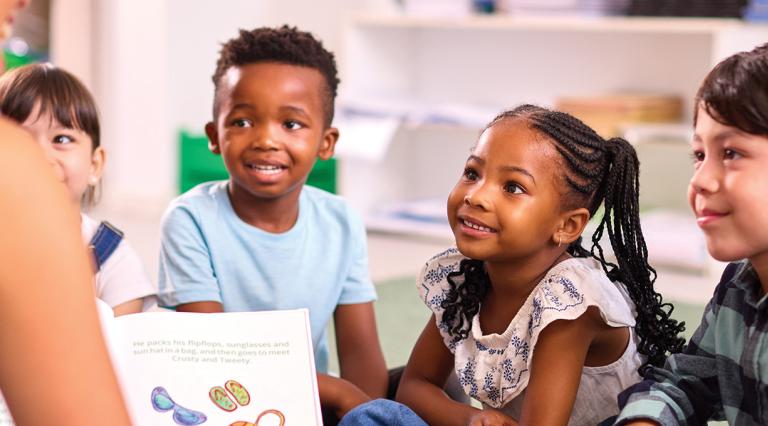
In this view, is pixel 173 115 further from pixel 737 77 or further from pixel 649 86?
pixel 737 77

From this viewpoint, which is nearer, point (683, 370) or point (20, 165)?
point (20, 165)

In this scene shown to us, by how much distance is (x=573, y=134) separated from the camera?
116 centimetres

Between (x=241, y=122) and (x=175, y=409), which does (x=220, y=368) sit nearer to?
(x=175, y=409)

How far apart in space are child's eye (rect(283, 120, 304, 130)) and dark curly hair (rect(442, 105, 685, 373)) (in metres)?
0.37

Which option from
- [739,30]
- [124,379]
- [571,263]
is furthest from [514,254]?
[739,30]

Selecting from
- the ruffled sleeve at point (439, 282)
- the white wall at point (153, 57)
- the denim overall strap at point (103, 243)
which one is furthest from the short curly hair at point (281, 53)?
the white wall at point (153, 57)

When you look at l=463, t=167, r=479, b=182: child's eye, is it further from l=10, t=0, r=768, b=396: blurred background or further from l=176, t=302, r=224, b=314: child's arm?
l=10, t=0, r=768, b=396: blurred background

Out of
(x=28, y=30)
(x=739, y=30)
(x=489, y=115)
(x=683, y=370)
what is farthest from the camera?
(x=28, y=30)

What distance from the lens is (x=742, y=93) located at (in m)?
0.94

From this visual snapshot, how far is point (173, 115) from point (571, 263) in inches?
100

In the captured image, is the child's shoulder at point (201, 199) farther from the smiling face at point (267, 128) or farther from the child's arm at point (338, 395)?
the child's arm at point (338, 395)

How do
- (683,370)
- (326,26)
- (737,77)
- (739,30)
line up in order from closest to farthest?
1. (737,77)
2. (683,370)
3. (739,30)
4. (326,26)

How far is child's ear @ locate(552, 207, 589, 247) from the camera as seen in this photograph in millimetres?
1161

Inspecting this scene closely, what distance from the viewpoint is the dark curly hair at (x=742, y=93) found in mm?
928
